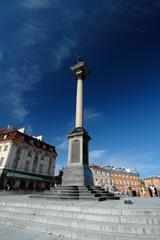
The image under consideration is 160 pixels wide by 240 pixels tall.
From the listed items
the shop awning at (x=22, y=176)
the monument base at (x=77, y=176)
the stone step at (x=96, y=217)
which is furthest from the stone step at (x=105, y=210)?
the shop awning at (x=22, y=176)

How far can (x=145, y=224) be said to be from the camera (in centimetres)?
425

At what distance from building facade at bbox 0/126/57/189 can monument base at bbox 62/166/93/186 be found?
2210 cm

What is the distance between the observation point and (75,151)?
1299 cm

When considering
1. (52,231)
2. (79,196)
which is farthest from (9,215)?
(79,196)

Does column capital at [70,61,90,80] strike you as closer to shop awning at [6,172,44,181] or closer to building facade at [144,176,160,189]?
shop awning at [6,172,44,181]

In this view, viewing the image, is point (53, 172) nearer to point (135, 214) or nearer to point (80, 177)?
point (80, 177)

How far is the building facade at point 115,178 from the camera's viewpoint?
2175 inches

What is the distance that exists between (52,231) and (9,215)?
2730 millimetres

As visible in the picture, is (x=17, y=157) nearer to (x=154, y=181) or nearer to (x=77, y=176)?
(x=77, y=176)

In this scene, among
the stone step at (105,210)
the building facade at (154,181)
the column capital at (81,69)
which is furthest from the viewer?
the building facade at (154,181)

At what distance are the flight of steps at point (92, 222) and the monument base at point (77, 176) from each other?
533 cm

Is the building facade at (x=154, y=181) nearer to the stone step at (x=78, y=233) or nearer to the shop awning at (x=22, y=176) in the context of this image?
the shop awning at (x=22, y=176)

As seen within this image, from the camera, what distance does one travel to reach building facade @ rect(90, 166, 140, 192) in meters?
55.2

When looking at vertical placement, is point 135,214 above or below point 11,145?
below
